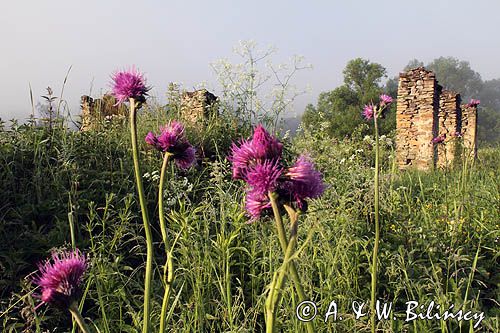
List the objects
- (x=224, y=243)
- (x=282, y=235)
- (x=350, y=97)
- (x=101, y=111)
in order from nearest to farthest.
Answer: (x=282, y=235), (x=224, y=243), (x=101, y=111), (x=350, y=97)

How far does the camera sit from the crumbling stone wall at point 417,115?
1394cm

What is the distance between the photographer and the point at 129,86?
145 cm

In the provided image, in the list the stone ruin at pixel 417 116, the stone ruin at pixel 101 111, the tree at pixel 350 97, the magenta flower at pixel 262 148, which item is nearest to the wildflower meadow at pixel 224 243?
the magenta flower at pixel 262 148

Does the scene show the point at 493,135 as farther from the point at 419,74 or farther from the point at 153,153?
the point at 153,153

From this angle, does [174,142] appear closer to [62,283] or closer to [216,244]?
[62,283]

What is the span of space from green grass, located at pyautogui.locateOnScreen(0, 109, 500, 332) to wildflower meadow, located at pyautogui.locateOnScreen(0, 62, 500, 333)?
0.05ft

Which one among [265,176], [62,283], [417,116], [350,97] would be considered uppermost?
[350,97]

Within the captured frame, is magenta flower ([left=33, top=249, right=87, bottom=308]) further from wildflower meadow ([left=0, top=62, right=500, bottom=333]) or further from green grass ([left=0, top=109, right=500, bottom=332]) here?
green grass ([left=0, top=109, right=500, bottom=332])

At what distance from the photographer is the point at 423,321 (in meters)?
2.31

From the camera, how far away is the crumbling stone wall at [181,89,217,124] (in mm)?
6238

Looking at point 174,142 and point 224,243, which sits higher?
point 174,142

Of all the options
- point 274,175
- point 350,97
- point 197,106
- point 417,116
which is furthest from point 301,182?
point 350,97

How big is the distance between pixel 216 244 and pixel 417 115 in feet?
42.6

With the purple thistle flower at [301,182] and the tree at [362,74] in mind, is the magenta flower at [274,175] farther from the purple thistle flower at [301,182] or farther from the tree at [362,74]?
the tree at [362,74]
